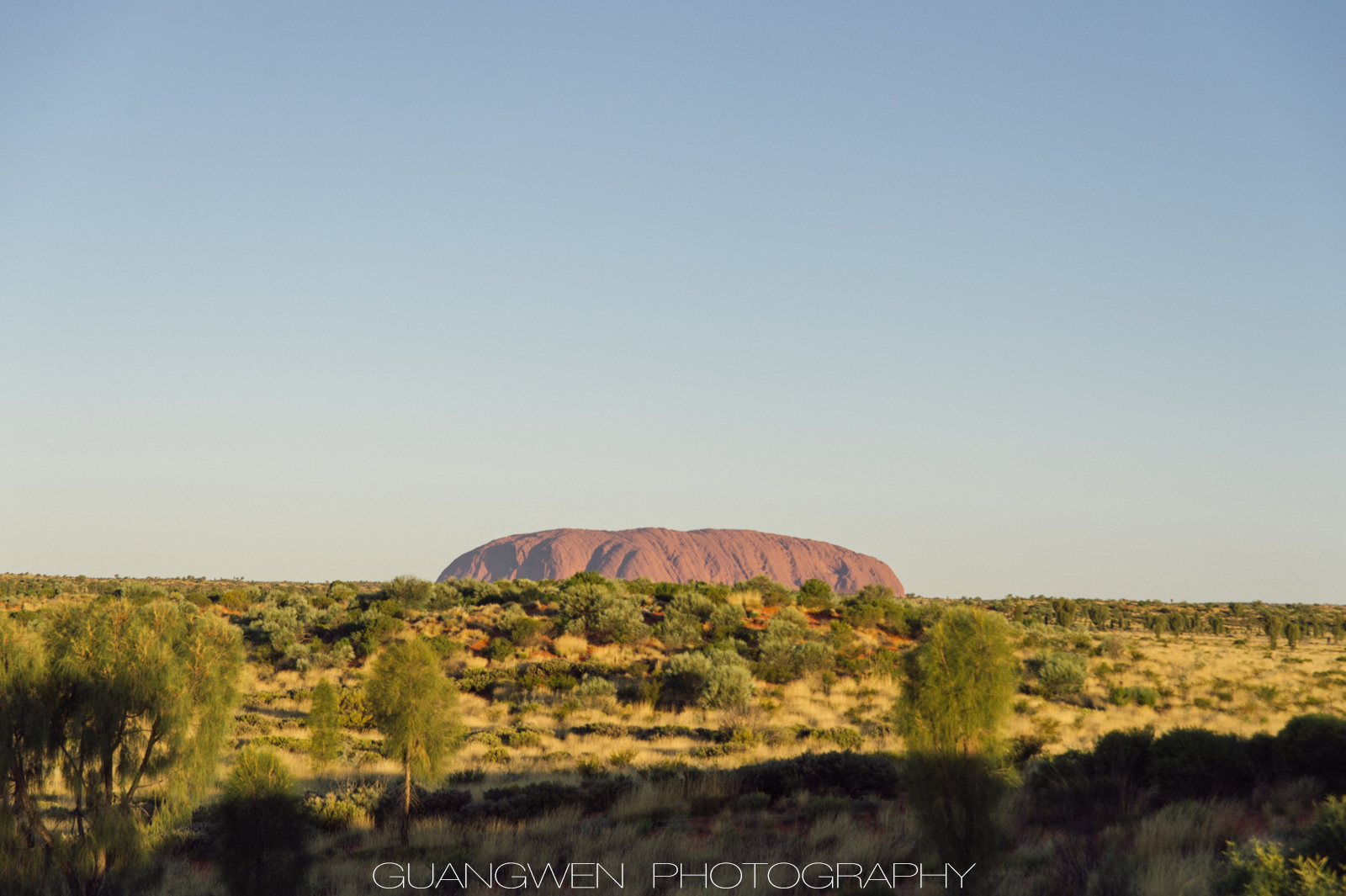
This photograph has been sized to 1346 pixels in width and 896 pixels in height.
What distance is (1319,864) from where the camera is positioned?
18.6 ft

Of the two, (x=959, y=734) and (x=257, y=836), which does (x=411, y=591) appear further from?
(x=959, y=734)

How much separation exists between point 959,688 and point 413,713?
8921 mm

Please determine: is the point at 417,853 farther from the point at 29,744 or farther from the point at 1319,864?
the point at 1319,864

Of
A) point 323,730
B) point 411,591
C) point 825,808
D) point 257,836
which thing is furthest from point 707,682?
point 411,591

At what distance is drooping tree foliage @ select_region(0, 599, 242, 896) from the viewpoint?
959 cm

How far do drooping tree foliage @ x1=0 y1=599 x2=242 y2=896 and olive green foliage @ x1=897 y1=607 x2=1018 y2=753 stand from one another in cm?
886

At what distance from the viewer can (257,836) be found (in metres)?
9.38

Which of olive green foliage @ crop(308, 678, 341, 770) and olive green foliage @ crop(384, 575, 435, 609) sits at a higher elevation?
olive green foliage @ crop(384, 575, 435, 609)

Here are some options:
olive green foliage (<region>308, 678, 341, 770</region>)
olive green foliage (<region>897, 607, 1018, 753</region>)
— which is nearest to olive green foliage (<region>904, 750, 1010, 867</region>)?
olive green foliage (<region>897, 607, 1018, 753</region>)

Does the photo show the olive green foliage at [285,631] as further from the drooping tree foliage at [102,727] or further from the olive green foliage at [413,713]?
the drooping tree foliage at [102,727]

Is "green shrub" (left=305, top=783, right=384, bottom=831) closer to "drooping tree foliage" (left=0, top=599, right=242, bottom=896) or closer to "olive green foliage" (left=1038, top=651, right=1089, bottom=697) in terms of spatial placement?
"drooping tree foliage" (left=0, top=599, right=242, bottom=896)

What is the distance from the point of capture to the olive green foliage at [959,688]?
816 centimetres

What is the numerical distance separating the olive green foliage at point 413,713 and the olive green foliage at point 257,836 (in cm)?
367

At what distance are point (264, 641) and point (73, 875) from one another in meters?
28.9
